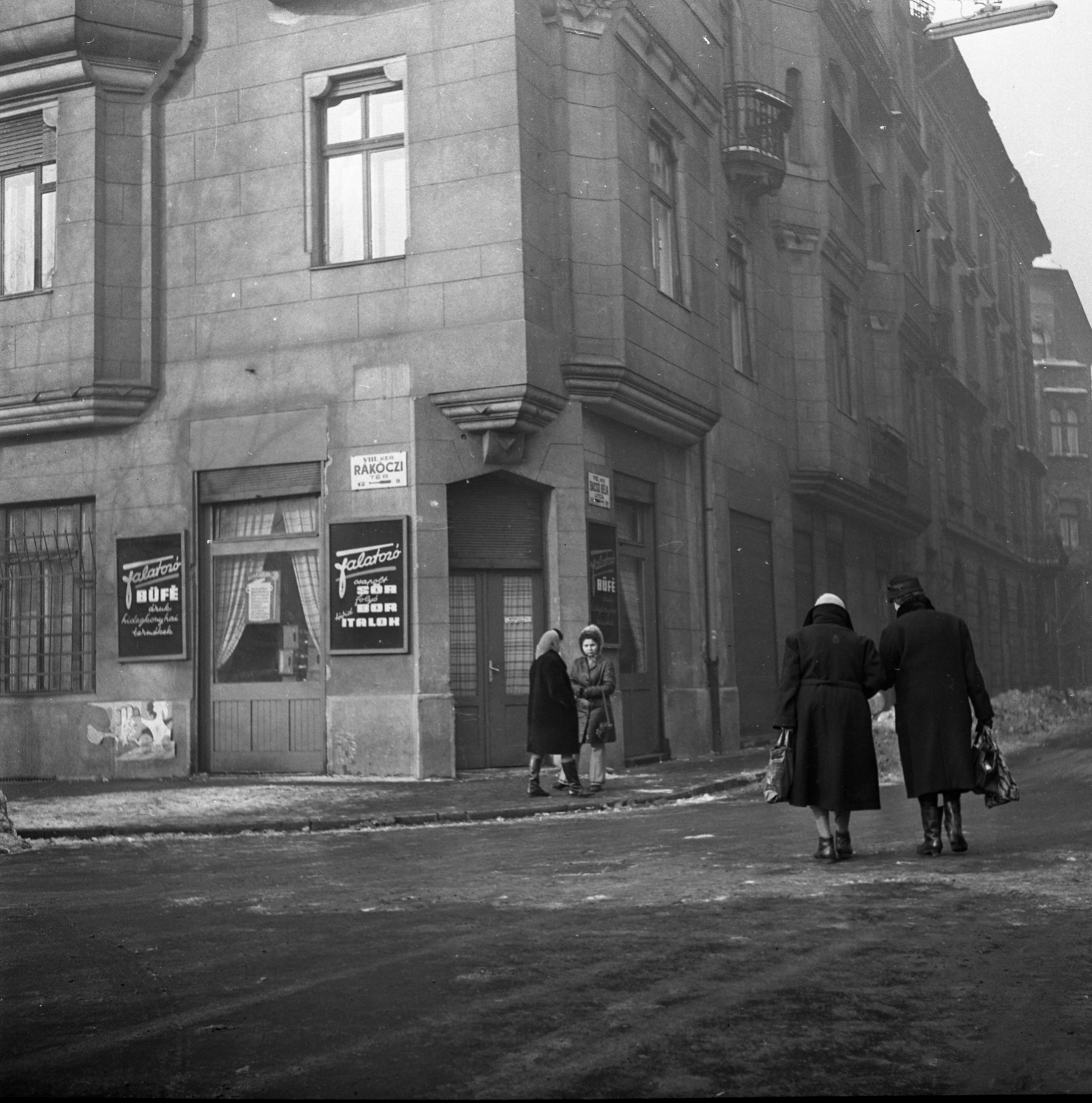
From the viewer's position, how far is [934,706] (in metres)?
9.92

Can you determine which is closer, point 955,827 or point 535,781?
point 955,827

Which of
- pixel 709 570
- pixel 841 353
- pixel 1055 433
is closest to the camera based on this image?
pixel 709 570

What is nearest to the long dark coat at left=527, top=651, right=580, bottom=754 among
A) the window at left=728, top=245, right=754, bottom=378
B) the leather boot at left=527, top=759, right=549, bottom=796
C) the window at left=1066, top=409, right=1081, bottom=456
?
the leather boot at left=527, top=759, right=549, bottom=796

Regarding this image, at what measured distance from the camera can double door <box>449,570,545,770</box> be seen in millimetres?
18297

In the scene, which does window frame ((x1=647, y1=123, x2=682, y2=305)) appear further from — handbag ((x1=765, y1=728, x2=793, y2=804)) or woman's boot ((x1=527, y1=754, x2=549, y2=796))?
handbag ((x1=765, y1=728, x2=793, y2=804))

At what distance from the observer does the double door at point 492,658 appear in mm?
→ 18297

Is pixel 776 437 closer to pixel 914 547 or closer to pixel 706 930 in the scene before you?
pixel 914 547

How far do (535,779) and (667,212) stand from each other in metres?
9.66

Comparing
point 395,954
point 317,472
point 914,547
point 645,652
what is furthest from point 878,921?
point 914,547

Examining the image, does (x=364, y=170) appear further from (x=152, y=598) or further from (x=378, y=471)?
(x=152, y=598)

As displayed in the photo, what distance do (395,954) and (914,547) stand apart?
31889 millimetres

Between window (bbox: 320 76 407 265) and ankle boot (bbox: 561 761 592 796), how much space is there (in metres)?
6.54

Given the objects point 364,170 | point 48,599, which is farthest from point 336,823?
point 364,170

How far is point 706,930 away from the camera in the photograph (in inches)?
277
